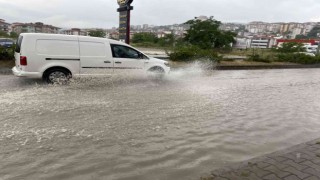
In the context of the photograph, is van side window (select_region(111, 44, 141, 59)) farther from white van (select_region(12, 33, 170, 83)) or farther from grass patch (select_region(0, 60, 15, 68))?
grass patch (select_region(0, 60, 15, 68))

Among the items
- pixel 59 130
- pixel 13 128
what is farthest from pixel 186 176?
pixel 13 128

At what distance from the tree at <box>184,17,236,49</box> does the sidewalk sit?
4339 centimetres

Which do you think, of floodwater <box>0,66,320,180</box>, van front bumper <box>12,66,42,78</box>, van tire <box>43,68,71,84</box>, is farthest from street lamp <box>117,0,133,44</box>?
van front bumper <box>12,66,42,78</box>

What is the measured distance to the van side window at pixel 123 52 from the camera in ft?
30.6

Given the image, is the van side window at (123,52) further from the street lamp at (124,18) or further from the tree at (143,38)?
the tree at (143,38)

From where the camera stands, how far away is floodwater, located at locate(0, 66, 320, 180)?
3.72 metres

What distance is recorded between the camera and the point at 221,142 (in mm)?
4762

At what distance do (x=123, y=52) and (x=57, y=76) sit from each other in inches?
95.5

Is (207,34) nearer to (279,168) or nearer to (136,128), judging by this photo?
(136,128)

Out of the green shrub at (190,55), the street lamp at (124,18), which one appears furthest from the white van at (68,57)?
the green shrub at (190,55)

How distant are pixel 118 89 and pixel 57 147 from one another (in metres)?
4.37

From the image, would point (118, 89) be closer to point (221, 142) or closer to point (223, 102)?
point (223, 102)

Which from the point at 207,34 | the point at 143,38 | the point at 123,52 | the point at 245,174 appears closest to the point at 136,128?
the point at 245,174

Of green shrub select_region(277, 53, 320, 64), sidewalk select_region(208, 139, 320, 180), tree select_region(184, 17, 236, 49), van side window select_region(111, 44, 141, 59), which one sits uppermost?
tree select_region(184, 17, 236, 49)
